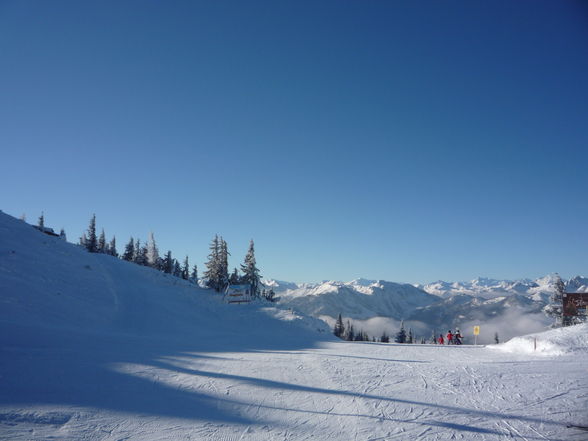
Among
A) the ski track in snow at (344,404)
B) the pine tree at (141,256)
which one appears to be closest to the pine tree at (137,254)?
the pine tree at (141,256)

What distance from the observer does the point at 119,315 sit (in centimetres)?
2319

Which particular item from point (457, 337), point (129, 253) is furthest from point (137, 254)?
point (457, 337)

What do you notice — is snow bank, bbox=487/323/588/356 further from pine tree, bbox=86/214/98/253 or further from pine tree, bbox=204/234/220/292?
pine tree, bbox=86/214/98/253

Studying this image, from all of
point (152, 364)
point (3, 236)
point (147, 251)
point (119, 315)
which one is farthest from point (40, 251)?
point (147, 251)

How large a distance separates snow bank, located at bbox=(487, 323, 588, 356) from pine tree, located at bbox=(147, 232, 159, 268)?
230 feet

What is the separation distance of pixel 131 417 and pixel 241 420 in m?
2.54

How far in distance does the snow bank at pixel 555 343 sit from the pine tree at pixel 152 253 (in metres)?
70.2

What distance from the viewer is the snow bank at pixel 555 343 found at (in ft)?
45.1

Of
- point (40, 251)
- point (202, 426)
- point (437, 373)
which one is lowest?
point (437, 373)

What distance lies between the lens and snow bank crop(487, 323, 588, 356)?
45.1 feet

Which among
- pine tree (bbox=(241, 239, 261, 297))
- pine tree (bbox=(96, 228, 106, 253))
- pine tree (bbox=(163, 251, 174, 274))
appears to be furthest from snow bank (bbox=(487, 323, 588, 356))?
pine tree (bbox=(96, 228, 106, 253))

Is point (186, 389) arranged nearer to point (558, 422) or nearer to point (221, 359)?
point (221, 359)

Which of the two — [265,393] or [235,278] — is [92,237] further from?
[265,393]

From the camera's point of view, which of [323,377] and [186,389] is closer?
[186,389]
